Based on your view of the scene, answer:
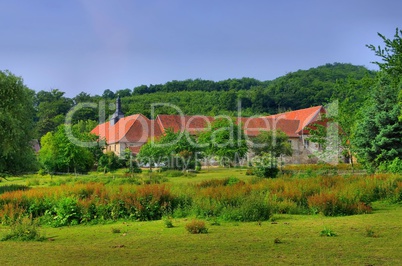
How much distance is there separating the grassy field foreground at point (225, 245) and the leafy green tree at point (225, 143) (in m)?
35.3

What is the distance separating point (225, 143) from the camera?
4775 cm

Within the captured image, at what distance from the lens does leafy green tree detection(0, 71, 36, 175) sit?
25.8 meters

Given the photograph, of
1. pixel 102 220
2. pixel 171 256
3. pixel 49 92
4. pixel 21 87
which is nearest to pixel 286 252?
pixel 171 256

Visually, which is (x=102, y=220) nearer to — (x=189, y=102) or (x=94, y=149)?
(x=94, y=149)

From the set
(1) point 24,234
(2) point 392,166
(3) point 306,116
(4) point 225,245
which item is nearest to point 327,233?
(4) point 225,245

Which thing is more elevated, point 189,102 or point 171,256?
Result: point 189,102

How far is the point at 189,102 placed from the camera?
104 m

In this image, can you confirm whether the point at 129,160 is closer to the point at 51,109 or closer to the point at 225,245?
the point at 225,245

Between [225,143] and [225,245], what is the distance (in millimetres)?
39180

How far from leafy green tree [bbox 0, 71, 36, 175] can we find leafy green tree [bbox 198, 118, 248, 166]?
22376 millimetres

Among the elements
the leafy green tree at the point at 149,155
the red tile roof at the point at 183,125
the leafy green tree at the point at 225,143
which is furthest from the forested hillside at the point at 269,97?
the leafy green tree at the point at 149,155

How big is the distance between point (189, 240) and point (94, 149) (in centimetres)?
4014

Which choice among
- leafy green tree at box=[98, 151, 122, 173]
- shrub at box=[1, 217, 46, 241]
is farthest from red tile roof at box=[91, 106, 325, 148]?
shrub at box=[1, 217, 46, 241]

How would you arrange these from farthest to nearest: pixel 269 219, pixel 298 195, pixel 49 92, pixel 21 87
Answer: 1. pixel 49 92
2. pixel 21 87
3. pixel 298 195
4. pixel 269 219
